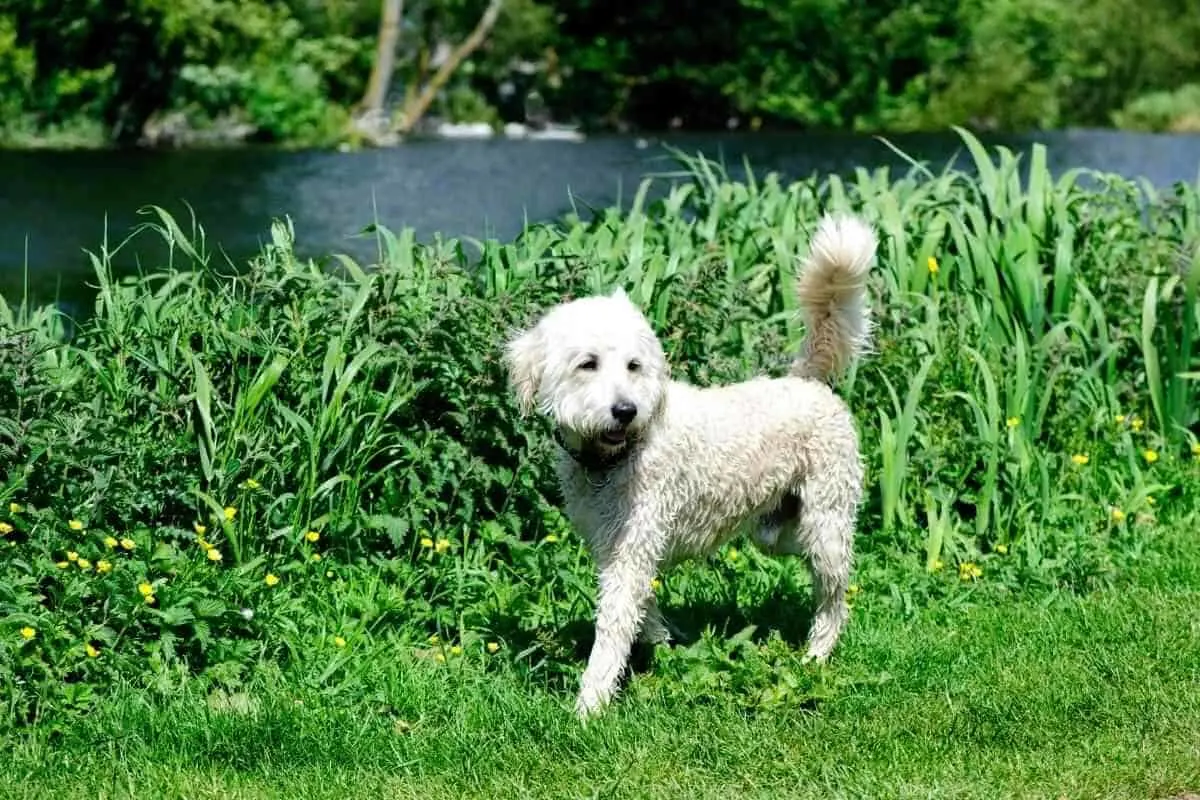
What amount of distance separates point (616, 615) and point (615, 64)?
37269mm

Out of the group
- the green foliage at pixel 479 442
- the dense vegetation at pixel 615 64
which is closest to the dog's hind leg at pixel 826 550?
the green foliage at pixel 479 442

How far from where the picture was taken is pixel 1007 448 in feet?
20.3

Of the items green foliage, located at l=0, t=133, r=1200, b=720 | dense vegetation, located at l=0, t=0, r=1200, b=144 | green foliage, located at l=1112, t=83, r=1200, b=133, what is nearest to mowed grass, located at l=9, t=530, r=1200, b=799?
green foliage, located at l=0, t=133, r=1200, b=720

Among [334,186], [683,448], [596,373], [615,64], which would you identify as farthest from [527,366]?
[615,64]

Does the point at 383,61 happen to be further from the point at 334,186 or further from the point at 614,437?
the point at 614,437

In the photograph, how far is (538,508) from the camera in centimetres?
569

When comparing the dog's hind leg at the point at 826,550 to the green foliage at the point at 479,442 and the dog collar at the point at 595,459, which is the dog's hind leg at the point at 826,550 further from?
the dog collar at the point at 595,459

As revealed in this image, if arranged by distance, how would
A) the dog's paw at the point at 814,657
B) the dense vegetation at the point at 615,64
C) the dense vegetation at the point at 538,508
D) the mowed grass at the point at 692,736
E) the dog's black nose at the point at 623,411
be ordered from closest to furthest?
the mowed grass at the point at 692,736
the dog's black nose at the point at 623,411
the dense vegetation at the point at 538,508
the dog's paw at the point at 814,657
the dense vegetation at the point at 615,64

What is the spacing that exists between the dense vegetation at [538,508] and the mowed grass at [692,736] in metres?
0.02

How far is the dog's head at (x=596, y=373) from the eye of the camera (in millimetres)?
4227

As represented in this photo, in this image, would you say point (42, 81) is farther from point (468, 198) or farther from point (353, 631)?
point (353, 631)

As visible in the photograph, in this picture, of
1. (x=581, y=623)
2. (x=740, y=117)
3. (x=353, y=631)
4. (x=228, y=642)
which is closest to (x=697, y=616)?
(x=581, y=623)

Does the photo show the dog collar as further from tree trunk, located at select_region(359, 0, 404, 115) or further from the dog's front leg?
tree trunk, located at select_region(359, 0, 404, 115)

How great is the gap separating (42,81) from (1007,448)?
23635 mm
